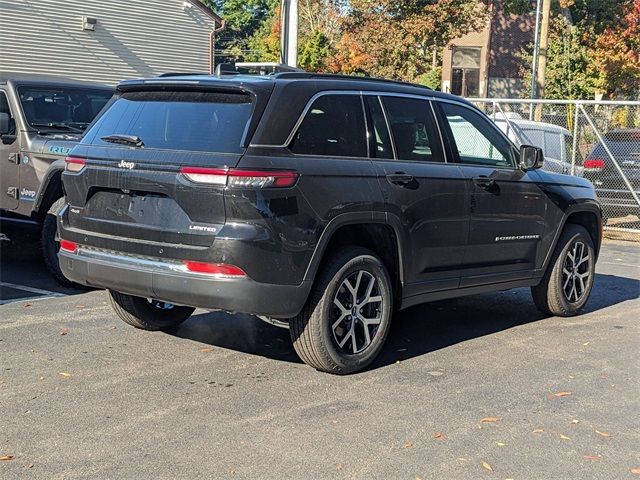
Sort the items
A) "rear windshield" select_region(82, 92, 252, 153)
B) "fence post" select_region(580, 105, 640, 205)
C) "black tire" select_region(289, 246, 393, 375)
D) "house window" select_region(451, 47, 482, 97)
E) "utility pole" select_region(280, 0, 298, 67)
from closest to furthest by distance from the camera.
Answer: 1. "rear windshield" select_region(82, 92, 252, 153)
2. "black tire" select_region(289, 246, 393, 375)
3. "fence post" select_region(580, 105, 640, 205)
4. "utility pole" select_region(280, 0, 298, 67)
5. "house window" select_region(451, 47, 482, 97)

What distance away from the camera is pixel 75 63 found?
26.1 meters

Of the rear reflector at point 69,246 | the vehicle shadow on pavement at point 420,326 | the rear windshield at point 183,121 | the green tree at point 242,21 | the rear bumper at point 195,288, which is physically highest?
the green tree at point 242,21

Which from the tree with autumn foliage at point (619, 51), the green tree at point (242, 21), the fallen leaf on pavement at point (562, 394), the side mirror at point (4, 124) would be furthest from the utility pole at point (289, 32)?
the green tree at point (242, 21)

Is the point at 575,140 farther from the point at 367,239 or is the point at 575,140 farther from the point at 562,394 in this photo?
the point at 562,394

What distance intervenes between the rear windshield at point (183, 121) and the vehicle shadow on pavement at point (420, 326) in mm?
1691

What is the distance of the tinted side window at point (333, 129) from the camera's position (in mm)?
5621

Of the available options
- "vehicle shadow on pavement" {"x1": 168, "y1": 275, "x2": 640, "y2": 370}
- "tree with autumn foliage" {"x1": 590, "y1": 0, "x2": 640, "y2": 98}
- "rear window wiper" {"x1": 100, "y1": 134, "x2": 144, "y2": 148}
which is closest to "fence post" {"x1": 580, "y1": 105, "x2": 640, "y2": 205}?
"vehicle shadow on pavement" {"x1": 168, "y1": 275, "x2": 640, "y2": 370}

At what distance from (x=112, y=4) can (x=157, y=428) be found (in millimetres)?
24476

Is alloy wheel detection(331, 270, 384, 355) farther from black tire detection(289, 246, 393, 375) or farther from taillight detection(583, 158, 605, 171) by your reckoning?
taillight detection(583, 158, 605, 171)

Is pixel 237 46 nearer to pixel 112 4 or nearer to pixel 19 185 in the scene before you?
pixel 112 4

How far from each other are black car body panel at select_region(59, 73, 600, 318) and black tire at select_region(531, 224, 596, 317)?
3.46 feet

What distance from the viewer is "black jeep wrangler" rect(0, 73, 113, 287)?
858cm

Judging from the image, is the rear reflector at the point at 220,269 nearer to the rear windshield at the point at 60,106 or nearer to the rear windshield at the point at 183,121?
the rear windshield at the point at 183,121

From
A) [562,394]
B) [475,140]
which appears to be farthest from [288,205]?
[475,140]
